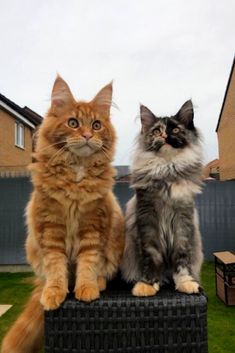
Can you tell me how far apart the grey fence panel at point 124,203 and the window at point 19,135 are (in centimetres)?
767

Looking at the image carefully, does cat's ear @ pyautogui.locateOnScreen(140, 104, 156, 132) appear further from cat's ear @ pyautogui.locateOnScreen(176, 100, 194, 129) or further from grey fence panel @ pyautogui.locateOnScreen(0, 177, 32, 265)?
grey fence panel @ pyautogui.locateOnScreen(0, 177, 32, 265)

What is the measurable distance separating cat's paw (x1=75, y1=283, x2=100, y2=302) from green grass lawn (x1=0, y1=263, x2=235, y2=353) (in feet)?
7.55

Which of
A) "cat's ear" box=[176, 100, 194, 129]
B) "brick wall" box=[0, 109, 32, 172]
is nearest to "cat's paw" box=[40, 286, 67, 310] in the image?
"cat's ear" box=[176, 100, 194, 129]

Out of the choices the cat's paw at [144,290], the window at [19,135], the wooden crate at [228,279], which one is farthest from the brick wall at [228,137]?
the cat's paw at [144,290]

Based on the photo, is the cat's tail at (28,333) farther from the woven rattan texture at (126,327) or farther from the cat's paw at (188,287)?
the cat's paw at (188,287)

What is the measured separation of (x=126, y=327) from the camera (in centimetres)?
141

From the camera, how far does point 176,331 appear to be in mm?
1403

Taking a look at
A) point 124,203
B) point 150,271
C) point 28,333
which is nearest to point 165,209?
point 150,271

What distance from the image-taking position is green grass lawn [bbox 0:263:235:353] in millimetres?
3512

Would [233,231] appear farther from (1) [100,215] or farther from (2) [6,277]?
(1) [100,215]

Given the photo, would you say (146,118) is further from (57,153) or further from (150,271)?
(150,271)

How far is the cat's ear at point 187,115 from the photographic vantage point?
1641mm

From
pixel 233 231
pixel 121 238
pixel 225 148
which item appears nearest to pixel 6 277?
pixel 233 231

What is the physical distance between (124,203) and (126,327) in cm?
549
